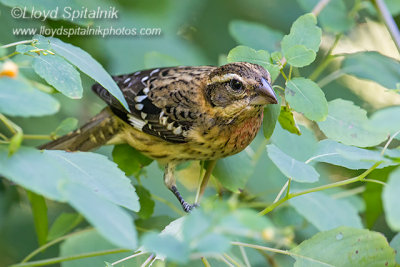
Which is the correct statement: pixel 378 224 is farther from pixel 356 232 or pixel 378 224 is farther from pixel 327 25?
pixel 356 232

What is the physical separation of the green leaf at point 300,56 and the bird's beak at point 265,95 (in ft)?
1.06

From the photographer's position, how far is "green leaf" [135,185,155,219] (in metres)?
3.04

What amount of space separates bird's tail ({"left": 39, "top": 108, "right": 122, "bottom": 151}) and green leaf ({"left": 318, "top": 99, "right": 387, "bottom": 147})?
1648 mm

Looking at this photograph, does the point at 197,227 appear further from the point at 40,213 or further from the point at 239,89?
the point at 40,213

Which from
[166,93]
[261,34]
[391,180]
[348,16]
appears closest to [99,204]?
[391,180]

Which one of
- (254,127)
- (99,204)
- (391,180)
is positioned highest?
(391,180)

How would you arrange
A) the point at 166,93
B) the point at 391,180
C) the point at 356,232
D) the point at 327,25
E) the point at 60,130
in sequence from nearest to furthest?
the point at 391,180, the point at 356,232, the point at 60,130, the point at 166,93, the point at 327,25

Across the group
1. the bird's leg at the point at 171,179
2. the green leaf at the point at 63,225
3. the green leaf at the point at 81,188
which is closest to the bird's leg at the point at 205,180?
the bird's leg at the point at 171,179

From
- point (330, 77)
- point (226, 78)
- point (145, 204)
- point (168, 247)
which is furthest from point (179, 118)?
point (168, 247)

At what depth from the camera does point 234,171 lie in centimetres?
319

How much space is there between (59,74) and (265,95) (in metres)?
1.08

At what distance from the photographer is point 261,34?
3.88 meters

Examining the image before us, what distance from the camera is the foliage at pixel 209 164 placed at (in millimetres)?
1491

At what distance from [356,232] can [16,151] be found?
1382mm
